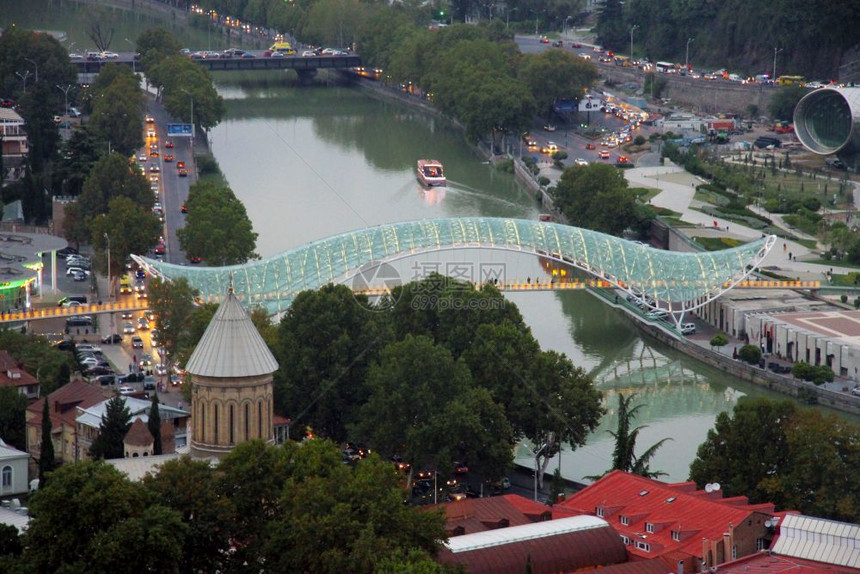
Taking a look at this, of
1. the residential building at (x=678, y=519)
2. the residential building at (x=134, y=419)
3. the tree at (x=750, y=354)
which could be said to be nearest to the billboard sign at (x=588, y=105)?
the tree at (x=750, y=354)

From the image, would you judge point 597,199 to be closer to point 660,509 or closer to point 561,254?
point 561,254

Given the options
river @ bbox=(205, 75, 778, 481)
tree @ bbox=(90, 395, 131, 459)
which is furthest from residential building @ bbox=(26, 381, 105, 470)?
river @ bbox=(205, 75, 778, 481)

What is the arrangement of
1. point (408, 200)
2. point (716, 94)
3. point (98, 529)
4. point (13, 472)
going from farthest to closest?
1. point (716, 94)
2. point (408, 200)
3. point (13, 472)
4. point (98, 529)

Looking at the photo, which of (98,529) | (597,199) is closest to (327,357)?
(98,529)

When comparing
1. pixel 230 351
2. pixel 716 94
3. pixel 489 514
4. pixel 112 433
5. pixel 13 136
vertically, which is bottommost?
pixel 13 136

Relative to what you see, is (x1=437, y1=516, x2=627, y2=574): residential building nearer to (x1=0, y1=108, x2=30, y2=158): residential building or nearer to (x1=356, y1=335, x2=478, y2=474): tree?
(x1=356, y1=335, x2=478, y2=474): tree

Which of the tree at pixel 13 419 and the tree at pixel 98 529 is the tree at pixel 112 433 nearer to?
the tree at pixel 13 419

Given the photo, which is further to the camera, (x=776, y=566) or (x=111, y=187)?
(x=111, y=187)

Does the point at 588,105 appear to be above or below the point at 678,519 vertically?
below
